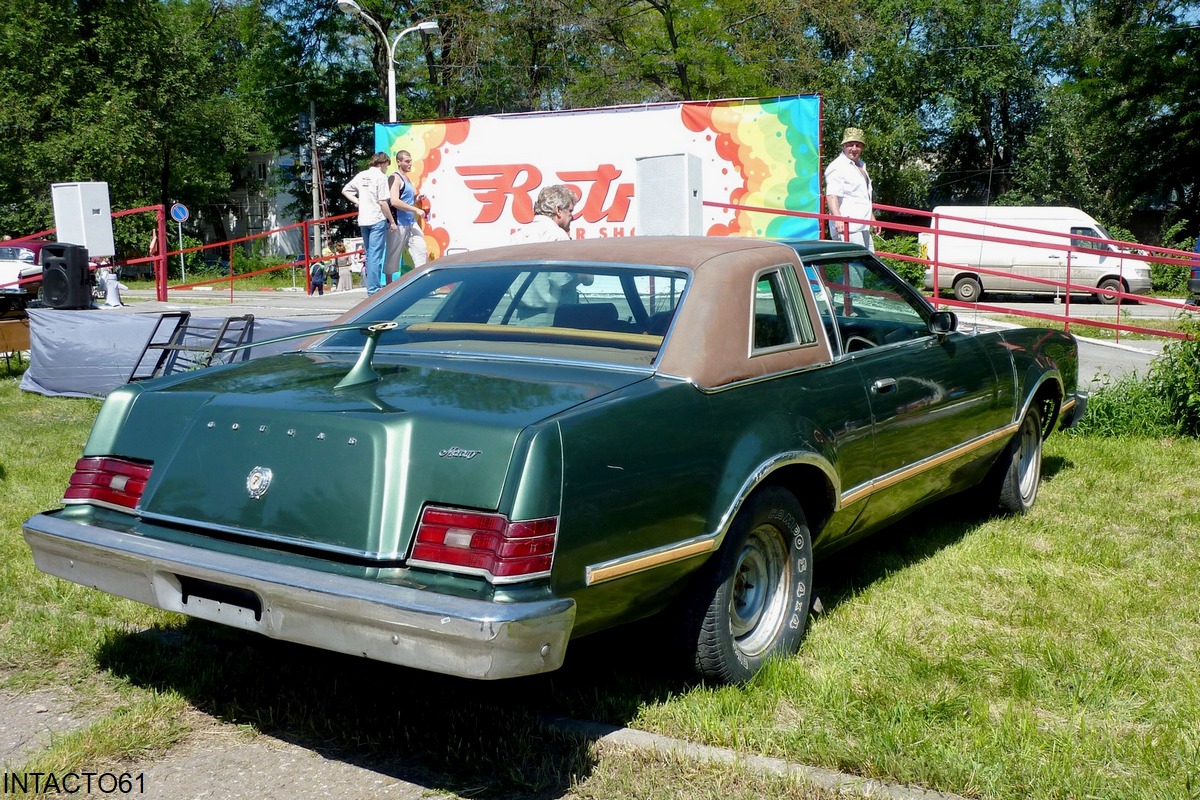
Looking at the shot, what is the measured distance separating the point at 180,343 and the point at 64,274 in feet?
10.7

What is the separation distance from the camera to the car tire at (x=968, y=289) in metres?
26.5

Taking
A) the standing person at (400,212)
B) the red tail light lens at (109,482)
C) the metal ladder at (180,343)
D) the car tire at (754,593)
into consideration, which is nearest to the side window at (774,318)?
the car tire at (754,593)

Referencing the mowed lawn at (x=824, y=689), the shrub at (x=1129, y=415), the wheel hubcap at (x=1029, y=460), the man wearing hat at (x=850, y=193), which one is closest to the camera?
the mowed lawn at (x=824, y=689)

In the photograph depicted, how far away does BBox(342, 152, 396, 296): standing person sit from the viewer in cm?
1300

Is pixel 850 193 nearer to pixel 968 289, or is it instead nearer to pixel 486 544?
pixel 486 544

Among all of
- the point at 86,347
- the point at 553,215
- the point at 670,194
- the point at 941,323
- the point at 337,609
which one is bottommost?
the point at 337,609

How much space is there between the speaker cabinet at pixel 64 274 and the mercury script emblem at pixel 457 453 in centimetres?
981

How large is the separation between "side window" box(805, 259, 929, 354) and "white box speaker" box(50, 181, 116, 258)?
41.9ft

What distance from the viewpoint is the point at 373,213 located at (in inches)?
515

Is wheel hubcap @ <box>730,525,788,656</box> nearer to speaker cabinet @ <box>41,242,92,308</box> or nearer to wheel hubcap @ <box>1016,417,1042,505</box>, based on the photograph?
wheel hubcap @ <box>1016,417,1042,505</box>

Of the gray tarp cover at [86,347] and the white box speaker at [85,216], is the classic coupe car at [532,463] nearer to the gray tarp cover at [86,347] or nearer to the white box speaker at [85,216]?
the gray tarp cover at [86,347]

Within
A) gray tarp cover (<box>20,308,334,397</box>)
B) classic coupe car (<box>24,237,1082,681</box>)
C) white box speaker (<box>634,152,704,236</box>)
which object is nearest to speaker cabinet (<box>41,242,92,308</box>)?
gray tarp cover (<box>20,308,334,397</box>)

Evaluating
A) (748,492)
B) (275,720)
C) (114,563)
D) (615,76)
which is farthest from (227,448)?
(615,76)

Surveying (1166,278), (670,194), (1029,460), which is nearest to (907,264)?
(1166,278)
